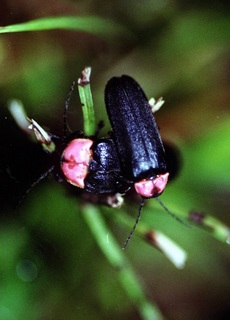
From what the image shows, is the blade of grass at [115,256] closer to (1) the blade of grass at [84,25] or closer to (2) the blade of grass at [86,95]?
(2) the blade of grass at [86,95]

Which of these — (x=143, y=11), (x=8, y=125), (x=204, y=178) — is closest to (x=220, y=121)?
(x=204, y=178)

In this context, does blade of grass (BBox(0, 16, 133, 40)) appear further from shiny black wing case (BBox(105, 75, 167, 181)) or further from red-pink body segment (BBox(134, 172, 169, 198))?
red-pink body segment (BBox(134, 172, 169, 198))

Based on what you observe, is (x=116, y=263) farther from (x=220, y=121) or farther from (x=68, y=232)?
(x=220, y=121)

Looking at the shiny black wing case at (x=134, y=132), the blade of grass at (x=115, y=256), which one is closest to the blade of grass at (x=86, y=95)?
the shiny black wing case at (x=134, y=132)

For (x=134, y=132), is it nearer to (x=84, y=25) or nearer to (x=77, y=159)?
(x=77, y=159)

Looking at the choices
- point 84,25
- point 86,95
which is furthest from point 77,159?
point 84,25

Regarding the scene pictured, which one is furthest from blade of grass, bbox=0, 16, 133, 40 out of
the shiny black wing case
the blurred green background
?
the shiny black wing case

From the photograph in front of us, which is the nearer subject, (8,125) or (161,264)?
(8,125)
